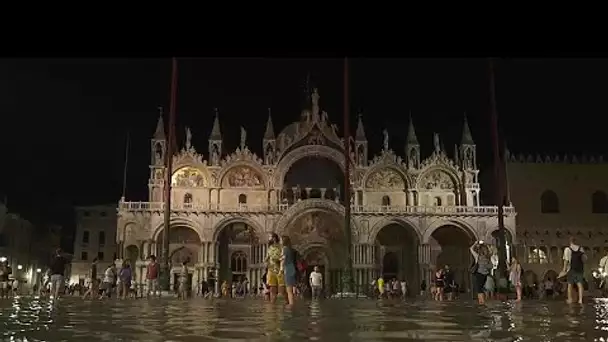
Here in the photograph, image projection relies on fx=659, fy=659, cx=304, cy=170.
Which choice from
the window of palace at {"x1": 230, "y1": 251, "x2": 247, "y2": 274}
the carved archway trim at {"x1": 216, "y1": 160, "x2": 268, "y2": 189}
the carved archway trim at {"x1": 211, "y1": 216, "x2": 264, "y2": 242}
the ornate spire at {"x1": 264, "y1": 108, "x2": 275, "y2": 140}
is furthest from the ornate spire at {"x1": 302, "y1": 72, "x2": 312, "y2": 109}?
the window of palace at {"x1": 230, "y1": 251, "x2": 247, "y2": 274}

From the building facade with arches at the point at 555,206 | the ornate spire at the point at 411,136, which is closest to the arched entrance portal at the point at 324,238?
the ornate spire at the point at 411,136

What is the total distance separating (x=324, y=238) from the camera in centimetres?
4281

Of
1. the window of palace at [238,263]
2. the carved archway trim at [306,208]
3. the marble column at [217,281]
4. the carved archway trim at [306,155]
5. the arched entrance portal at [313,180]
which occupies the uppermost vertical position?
the carved archway trim at [306,155]

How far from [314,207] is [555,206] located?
1666 cm

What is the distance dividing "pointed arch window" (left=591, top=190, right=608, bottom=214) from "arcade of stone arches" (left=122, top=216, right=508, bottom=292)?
29.9 ft

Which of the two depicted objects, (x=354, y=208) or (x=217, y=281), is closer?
(x=217, y=281)

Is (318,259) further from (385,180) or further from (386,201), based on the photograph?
(385,180)

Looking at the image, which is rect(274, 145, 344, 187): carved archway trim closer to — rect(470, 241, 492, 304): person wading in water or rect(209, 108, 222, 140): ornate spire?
rect(209, 108, 222, 140): ornate spire

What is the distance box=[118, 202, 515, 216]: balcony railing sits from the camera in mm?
41969

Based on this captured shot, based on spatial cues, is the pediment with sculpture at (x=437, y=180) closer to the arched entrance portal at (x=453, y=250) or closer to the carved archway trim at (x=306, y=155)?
the arched entrance portal at (x=453, y=250)

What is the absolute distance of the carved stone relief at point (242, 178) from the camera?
146ft

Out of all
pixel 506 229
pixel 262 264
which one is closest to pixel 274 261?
pixel 262 264

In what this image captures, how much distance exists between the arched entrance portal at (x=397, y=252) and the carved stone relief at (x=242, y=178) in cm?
893

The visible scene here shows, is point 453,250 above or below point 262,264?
above
